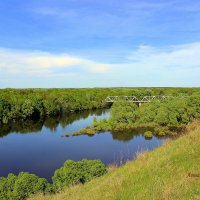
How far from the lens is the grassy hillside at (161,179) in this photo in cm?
749

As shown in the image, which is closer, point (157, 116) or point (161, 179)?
point (161, 179)

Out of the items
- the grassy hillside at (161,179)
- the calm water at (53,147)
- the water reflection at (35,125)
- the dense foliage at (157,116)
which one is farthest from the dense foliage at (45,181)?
the dense foliage at (157,116)

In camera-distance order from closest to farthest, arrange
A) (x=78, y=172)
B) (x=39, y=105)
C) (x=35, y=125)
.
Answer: (x=78, y=172) → (x=35, y=125) → (x=39, y=105)

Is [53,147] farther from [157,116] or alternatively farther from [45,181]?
[157,116]

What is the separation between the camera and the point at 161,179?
8672 mm

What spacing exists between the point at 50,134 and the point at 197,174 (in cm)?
5074

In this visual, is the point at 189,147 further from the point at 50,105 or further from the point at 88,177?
the point at 50,105

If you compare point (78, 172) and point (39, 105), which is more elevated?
point (39, 105)

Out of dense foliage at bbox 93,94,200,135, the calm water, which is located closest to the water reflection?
the calm water

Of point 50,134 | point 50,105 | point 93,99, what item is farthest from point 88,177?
point 93,99

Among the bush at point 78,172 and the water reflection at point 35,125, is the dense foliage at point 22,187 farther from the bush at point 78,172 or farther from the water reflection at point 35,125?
the water reflection at point 35,125

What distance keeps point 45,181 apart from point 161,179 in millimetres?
11508

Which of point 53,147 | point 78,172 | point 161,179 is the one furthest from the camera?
point 53,147

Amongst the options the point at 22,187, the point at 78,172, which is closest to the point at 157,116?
the point at 78,172
